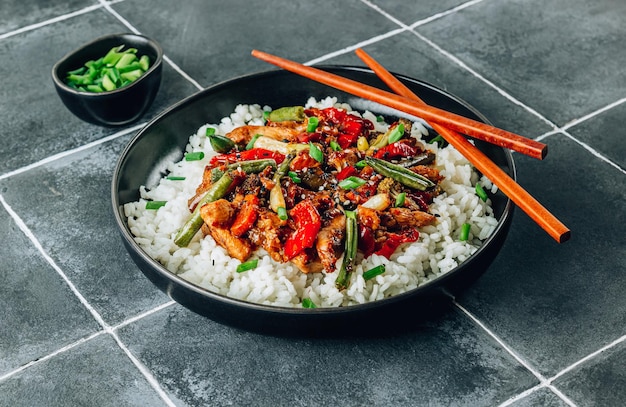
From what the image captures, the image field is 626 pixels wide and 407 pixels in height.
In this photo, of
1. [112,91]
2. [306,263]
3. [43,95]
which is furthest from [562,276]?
[43,95]

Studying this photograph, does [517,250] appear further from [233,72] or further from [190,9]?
[190,9]

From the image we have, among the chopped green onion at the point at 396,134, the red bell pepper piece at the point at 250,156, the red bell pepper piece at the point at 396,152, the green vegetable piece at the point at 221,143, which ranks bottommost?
the green vegetable piece at the point at 221,143

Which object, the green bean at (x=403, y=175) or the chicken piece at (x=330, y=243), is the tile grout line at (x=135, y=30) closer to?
the green bean at (x=403, y=175)

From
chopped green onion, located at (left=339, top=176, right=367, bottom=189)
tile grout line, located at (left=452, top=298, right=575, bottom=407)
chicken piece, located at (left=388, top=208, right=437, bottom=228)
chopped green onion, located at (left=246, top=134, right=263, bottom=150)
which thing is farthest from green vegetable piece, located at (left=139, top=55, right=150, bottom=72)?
tile grout line, located at (left=452, top=298, right=575, bottom=407)

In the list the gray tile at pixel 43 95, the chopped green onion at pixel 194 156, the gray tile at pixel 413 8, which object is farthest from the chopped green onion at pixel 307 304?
the gray tile at pixel 413 8

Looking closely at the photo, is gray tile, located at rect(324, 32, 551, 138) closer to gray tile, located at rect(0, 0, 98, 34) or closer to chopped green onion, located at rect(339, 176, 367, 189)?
chopped green onion, located at rect(339, 176, 367, 189)

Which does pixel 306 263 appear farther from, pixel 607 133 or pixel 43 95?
pixel 43 95

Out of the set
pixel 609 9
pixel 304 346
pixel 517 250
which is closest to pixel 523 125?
pixel 517 250
